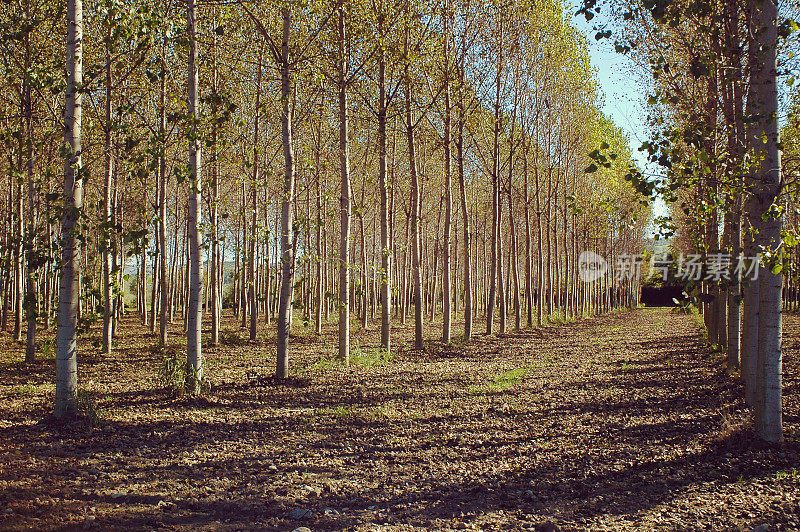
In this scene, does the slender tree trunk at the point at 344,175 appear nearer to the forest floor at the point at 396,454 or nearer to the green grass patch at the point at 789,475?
the forest floor at the point at 396,454

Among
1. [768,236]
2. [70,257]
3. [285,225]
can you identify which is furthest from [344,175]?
[768,236]

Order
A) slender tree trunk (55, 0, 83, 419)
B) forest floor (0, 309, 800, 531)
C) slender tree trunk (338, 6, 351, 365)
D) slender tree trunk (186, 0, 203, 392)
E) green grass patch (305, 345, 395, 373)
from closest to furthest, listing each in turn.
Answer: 1. forest floor (0, 309, 800, 531)
2. slender tree trunk (55, 0, 83, 419)
3. slender tree trunk (186, 0, 203, 392)
4. slender tree trunk (338, 6, 351, 365)
5. green grass patch (305, 345, 395, 373)

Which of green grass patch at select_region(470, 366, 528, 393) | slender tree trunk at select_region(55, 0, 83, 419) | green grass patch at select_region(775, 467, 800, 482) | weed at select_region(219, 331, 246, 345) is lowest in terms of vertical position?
green grass patch at select_region(470, 366, 528, 393)

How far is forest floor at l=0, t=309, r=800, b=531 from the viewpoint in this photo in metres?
4.62

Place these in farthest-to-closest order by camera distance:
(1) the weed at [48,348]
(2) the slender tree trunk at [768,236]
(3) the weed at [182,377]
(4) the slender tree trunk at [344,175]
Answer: (1) the weed at [48,348] → (4) the slender tree trunk at [344,175] → (3) the weed at [182,377] → (2) the slender tree trunk at [768,236]

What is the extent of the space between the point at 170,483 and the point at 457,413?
442 cm

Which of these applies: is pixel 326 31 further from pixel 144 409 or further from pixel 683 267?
pixel 683 267

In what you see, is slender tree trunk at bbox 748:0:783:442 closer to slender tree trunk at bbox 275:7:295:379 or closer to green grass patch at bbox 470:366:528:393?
green grass patch at bbox 470:366:528:393

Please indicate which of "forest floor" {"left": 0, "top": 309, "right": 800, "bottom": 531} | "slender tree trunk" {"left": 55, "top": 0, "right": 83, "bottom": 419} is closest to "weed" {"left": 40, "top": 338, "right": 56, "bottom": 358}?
"forest floor" {"left": 0, "top": 309, "right": 800, "bottom": 531}

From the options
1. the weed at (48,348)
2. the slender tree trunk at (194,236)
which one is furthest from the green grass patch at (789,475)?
the weed at (48,348)

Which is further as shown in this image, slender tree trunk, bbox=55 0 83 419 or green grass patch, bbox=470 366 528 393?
green grass patch, bbox=470 366 528 393

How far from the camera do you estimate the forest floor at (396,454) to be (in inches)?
182

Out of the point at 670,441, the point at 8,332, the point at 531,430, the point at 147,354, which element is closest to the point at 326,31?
the point at 147,354

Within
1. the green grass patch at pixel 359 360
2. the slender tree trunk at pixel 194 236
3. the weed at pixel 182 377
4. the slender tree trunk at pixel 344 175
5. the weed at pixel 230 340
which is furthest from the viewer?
the weed at pixel 230 340
